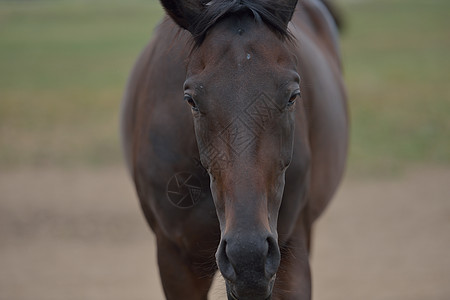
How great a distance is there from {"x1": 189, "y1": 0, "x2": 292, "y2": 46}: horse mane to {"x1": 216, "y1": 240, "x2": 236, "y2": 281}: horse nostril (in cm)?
87

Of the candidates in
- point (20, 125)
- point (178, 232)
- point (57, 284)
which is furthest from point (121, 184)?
point (178, 232)

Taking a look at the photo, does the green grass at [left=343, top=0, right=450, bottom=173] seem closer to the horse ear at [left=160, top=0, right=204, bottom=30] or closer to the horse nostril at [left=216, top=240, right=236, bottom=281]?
the horse ear at [left=160, top=0, right=204, bottom=30]

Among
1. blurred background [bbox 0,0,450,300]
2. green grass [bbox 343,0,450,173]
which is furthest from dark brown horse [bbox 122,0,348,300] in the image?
green grass [bbox 343,0,450,173]

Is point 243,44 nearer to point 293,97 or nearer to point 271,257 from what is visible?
point 293,97

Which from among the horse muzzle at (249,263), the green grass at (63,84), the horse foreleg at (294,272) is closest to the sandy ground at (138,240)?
Answer: the green grass at (63,84)

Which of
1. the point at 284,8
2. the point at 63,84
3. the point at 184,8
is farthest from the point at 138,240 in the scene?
the point at 63,84

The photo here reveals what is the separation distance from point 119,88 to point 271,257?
15.5 m

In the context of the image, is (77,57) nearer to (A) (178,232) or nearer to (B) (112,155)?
(B) (112,155)

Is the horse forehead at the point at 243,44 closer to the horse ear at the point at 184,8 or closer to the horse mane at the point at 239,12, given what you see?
the horse mane at the point at 239,12

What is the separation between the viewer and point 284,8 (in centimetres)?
250

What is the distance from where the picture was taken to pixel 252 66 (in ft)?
7.47

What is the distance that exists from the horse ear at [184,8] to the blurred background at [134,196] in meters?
1.24

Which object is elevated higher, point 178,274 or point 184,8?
point 184,8

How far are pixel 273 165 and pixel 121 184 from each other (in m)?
7.34
